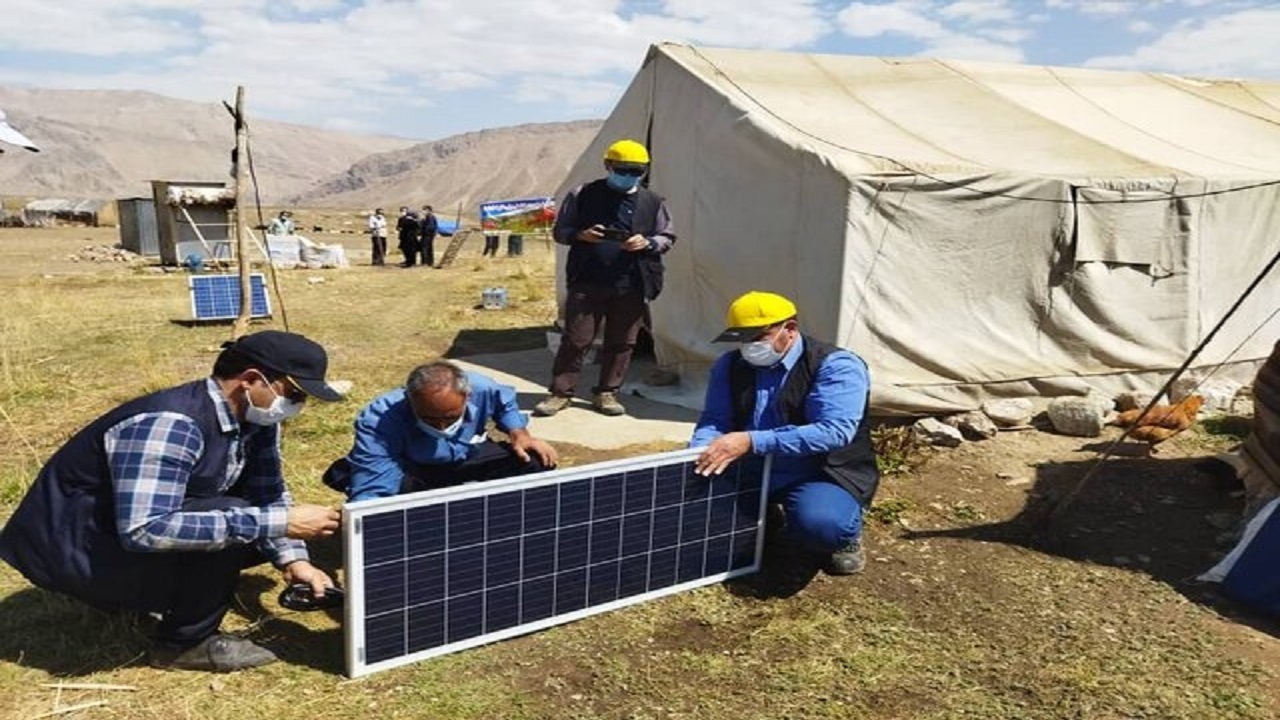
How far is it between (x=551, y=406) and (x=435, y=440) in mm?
2888

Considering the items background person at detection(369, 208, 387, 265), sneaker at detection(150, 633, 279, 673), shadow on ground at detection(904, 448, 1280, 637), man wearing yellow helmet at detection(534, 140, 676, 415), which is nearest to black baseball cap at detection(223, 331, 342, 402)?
sneaker at detection(150, 633, 279, 673)

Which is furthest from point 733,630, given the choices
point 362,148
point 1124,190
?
point 362,148

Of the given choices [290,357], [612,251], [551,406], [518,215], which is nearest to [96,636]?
[290,357]

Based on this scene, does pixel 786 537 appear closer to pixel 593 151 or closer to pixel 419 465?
pixel 419 465

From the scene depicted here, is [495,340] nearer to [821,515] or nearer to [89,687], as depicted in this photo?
[821,515]

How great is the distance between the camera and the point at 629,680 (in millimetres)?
3102

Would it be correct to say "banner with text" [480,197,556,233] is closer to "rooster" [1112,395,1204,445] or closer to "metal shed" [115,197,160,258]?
"metal shed" [115,197,160,258]

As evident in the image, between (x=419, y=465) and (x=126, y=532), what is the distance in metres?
1.20

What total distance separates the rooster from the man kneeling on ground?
3927 mm

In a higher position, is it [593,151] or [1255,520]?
[593,151]

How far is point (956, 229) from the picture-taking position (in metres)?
6.06

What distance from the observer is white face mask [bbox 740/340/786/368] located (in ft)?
12.1

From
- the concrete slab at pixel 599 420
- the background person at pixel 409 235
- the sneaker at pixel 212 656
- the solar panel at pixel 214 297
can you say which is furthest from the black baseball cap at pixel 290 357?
the background person at pixel 409 235

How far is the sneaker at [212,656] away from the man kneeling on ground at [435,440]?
0.61 metres
